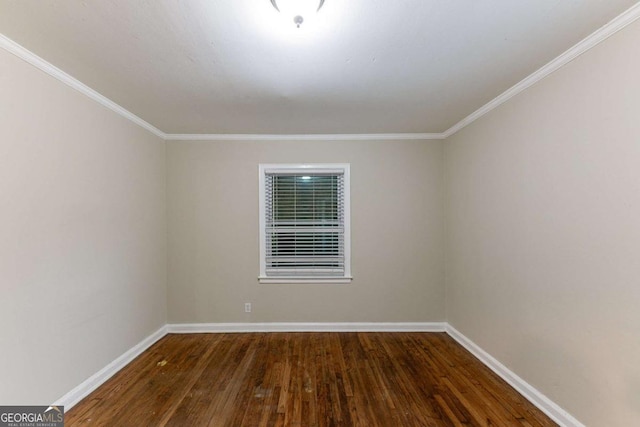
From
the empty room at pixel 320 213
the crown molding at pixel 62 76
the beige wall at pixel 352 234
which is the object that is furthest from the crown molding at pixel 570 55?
the crown molding at pixel 62 76

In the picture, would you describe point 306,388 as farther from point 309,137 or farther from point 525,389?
point 309,137

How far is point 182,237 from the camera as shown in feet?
11.4

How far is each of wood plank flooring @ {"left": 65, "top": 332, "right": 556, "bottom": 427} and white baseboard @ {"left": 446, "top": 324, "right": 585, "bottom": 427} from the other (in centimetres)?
5

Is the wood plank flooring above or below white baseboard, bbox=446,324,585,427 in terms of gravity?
below

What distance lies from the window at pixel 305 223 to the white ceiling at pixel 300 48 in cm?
104

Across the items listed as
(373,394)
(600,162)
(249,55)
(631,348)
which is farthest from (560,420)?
(249,55)

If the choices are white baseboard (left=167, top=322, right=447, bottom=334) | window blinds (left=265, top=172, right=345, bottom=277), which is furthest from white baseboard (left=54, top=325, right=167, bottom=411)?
window blinds (left=265, top=172, right=345, bottom=277)

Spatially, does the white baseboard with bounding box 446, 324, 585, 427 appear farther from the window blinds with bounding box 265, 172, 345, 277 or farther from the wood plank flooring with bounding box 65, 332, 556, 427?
the window blinds with bounding box 265, 172, 345, 277

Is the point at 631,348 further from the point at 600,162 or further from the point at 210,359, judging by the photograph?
the point at 210,359

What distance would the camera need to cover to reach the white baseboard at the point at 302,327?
11.4 feet

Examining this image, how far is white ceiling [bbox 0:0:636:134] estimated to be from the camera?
55.3 inches

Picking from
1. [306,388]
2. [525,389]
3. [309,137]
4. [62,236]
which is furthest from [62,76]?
[525,389]

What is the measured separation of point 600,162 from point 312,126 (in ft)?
8.07

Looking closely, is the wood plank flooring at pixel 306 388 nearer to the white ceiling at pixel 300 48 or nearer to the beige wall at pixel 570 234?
the beige wall at pixel 570 234
